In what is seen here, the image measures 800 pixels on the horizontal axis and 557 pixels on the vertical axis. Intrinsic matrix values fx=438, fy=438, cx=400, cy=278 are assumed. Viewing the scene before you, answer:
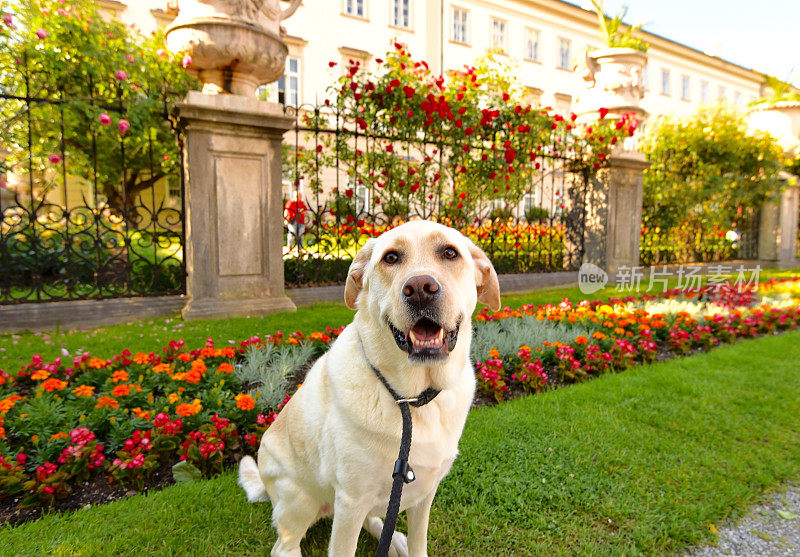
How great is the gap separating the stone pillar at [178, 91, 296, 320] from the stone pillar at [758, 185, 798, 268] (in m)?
14.6

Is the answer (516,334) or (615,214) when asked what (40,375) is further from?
(615,214)

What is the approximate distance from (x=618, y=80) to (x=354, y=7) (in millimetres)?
19308

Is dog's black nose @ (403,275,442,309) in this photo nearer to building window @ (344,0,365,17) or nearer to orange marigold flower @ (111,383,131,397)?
orange marigold flower @ (111,383,131,397)

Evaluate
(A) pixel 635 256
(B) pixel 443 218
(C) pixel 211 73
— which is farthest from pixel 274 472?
(A) pixel 635 256

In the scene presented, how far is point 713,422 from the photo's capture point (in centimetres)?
333

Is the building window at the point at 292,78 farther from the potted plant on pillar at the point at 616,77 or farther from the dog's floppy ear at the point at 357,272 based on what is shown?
the dog's floppy ear at the point at 357,272

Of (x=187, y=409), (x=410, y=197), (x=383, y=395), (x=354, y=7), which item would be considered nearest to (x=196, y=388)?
(x=187, y=409)

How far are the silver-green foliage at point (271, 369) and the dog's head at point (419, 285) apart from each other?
1562 mm

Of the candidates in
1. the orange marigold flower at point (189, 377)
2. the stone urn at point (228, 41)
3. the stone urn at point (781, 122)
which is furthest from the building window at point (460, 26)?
the orange marigold flower at point (189, 377)

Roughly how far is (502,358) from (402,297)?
2983 mm

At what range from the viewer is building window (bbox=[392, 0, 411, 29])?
24.8 meters

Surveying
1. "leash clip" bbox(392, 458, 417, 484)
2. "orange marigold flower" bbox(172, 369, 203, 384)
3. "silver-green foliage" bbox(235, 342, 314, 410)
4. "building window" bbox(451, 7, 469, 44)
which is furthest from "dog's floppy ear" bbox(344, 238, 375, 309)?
"building window" bbox(451, 7, 469, 44)

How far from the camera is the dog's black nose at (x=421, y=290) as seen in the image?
1.48 metres

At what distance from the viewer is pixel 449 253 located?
68.5 inches
